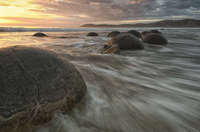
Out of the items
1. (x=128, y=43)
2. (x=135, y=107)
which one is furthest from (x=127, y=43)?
(x=135, y=107)

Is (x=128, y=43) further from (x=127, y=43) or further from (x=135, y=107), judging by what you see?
(x=135, y=107)

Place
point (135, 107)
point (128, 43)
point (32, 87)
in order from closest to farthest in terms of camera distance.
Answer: point (32, 87) < point (135, 107) < point (128, 43)

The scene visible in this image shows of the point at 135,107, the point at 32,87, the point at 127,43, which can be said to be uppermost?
the point at 127,43

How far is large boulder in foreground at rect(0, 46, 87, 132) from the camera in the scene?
1200 mm

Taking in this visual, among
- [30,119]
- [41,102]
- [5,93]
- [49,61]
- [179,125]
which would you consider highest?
[49,61]

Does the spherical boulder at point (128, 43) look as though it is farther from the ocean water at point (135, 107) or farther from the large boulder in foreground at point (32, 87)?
the large boulder in foreground at point (32, 87)

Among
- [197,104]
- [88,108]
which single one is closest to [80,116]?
[88,108]

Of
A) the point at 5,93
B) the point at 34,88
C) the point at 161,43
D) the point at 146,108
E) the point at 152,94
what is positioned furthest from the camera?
the point at 161,43

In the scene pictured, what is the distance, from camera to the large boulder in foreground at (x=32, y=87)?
120 centimetres

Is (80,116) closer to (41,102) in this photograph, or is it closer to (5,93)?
(41,102)

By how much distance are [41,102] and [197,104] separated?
2084 millimetres

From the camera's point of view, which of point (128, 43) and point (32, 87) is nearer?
point (32, 87)

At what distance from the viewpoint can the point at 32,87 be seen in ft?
4.36

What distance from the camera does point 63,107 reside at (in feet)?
4.74
